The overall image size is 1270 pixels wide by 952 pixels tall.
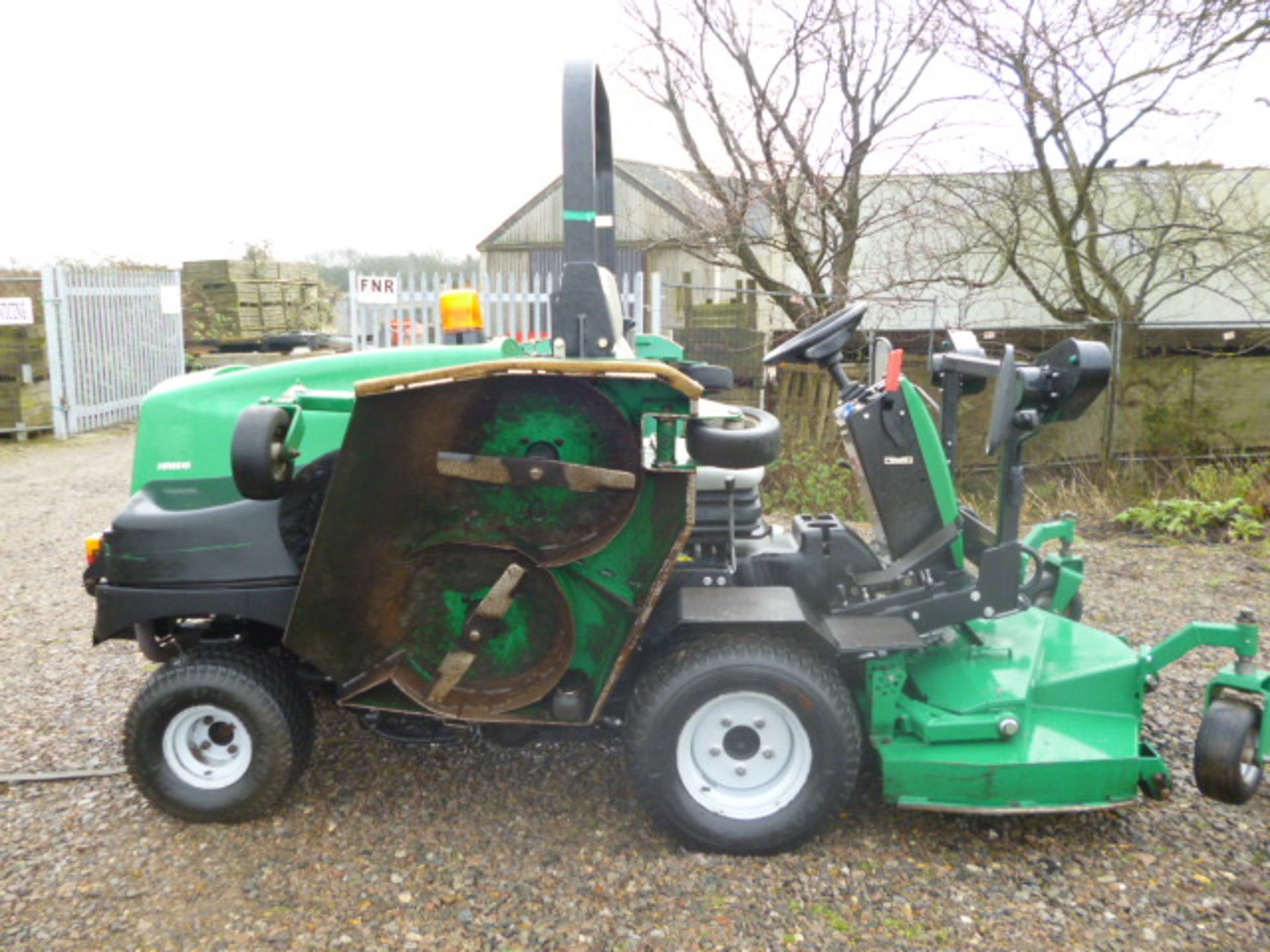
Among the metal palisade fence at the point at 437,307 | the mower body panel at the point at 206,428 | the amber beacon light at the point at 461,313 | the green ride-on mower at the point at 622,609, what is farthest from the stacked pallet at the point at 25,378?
the green ride-on mower at the point at 622,609

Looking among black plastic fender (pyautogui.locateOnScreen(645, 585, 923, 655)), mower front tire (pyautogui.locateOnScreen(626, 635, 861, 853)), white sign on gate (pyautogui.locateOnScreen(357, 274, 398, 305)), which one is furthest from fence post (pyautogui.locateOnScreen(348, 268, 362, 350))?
mower front tire (pyautogui.locateOnScreen(626, 635, 861, 853))

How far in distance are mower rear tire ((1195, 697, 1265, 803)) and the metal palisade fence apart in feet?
27.3

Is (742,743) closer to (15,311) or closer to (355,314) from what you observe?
(355,314)

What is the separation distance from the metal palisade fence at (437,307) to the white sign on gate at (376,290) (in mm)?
14

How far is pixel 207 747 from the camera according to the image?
361cm

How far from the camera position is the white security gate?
13.8m

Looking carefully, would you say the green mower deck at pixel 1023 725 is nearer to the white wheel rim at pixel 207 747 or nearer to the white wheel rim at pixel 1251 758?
the white wheel rim at pixel 1251 758

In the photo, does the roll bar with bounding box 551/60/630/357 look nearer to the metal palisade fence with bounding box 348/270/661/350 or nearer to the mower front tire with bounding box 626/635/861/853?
the mower front tire with bounding box 626/635/861/853

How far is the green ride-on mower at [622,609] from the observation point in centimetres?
318

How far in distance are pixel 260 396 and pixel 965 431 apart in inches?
285

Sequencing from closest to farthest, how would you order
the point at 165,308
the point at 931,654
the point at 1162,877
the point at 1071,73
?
the point at 1162,877 < the point at 931,654 < the point at 1071,73 < the point at 165,308

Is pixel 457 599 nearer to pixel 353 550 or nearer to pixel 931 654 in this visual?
pixel 353 550

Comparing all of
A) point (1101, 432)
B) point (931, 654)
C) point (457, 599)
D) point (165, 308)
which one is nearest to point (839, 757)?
point (931, 654)

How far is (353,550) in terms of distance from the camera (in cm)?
328
